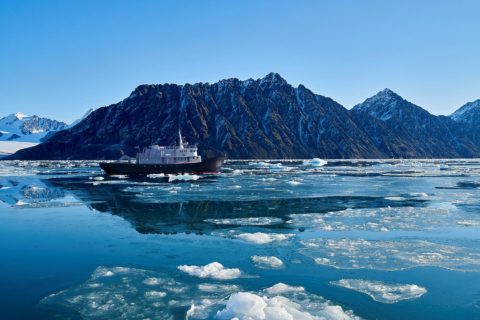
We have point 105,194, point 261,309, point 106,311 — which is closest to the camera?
point 261,309

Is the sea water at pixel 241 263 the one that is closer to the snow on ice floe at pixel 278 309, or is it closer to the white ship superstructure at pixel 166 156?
the snow on ice floe at pixel 278 309

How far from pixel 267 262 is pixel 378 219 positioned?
1351cm

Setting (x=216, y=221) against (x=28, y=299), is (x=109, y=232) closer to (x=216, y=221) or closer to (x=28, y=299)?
(x=216, y=221)

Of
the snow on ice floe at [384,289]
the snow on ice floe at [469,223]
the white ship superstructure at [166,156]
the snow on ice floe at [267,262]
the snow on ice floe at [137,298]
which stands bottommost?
the snow on ice floe at [137,298]

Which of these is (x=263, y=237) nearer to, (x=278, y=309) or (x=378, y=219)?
(x=378, y=219)

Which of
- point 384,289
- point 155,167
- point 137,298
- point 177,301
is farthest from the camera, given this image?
point 155,167

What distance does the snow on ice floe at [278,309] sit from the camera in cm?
1150

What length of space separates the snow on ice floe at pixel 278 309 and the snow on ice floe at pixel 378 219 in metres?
12.7

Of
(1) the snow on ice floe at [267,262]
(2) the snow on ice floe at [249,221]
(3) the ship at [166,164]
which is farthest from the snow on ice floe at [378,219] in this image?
(3) the ship at [166,164]

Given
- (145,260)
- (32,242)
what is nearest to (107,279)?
(145,260)

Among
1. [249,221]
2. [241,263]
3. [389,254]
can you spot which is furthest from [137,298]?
[249,221]

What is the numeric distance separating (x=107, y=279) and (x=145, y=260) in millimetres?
2848

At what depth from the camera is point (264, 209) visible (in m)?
34.7

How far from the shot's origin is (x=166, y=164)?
287ft
